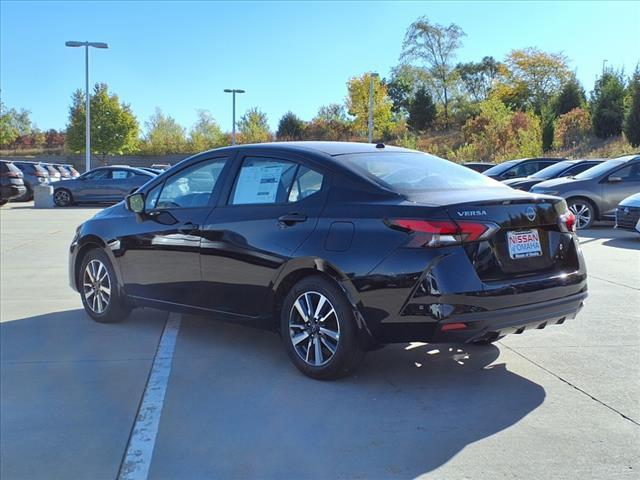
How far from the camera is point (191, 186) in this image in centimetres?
551

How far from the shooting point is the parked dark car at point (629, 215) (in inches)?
441

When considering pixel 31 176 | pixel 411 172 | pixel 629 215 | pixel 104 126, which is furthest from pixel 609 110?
pixel 104 126

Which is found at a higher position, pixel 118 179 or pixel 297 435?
pixel 118 179

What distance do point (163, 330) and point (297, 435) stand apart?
2677 millimetres

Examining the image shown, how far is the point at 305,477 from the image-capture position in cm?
318

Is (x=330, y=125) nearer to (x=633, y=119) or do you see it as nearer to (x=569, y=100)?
(x=569, y=100)

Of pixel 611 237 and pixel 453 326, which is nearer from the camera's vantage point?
pixel 453 326

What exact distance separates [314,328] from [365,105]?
47598 mm

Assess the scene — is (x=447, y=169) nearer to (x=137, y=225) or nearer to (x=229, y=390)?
(x=229, y=390)

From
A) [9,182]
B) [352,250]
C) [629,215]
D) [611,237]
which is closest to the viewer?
[352,250]

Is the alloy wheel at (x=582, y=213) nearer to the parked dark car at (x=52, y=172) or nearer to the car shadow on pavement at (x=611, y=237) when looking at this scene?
the car shadow on pavement at (x=611, y=237)

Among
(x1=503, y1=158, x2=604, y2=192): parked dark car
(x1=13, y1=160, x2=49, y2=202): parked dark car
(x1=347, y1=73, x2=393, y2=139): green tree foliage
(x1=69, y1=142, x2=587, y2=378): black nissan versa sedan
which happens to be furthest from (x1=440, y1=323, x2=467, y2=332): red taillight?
(x1=347, y1=73, x2=393, y2=139): green tree foliage

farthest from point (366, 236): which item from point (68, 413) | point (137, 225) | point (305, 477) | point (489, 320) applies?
point (137, 225)

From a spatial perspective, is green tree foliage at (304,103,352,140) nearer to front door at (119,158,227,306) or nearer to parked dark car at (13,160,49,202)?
parked dark car at (13,160,49,202)
